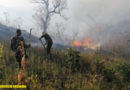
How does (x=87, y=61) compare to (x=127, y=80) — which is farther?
(x=87, y=61)

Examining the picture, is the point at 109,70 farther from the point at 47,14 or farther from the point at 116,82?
the point at 47,14

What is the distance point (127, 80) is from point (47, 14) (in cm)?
2043

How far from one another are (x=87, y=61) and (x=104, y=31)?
1820cm

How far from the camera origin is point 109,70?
187 inches

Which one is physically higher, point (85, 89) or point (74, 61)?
point (74, 61)

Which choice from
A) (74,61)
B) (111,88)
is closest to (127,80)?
(111,88)

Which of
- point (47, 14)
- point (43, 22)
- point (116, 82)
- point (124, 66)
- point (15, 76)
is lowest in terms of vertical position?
point (116, 82)

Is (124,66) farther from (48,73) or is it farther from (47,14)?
(47,14)

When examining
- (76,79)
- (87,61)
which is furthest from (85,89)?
(87,61)

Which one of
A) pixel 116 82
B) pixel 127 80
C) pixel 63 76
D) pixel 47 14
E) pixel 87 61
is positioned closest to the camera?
pixel 127 80

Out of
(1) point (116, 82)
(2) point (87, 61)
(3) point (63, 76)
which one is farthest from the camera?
(2) point (87, 61)

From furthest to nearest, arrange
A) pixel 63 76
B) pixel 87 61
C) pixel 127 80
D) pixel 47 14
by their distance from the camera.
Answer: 1. pixel 47 14
2. pixel 87 61
3. pixel 63 76
4. pixel 127 80

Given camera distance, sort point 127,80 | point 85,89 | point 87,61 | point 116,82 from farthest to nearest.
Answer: point 87,61, point 116,82, point 127,80, point 85,89

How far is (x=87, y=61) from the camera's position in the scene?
593 cm
